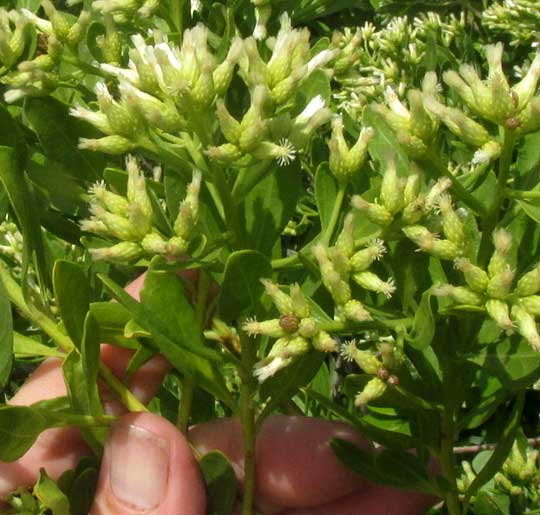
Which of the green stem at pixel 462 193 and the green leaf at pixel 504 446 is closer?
the green stem at pixel 462 193

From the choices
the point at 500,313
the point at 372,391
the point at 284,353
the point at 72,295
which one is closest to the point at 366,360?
the point at 372,391

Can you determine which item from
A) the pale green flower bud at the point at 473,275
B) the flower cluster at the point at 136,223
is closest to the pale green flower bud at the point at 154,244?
the flower cluster at the point at 136,223

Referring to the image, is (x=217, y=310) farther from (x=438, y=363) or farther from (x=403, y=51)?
(x=403, y=51)

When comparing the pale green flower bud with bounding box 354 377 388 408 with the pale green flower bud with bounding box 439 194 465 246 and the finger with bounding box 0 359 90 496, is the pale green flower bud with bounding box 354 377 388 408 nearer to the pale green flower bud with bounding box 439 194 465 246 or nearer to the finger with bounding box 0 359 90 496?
the pale green flower bud with bounding box 439 194 465 246

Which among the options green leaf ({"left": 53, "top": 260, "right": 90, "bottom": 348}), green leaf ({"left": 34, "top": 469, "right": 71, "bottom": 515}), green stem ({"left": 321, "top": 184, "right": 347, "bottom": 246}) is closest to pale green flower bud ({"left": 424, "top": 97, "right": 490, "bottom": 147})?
green stem ({"left": 321, "top": 184, "right": 347, "bottom": 246})

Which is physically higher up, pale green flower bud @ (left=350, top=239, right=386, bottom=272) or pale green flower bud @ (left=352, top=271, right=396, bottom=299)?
pale green flower bud @ (left=350, top=239, right=386, bottom=272)

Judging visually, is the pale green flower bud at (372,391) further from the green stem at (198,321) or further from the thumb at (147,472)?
the thumb at (147,472)

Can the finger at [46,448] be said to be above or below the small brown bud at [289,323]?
below
